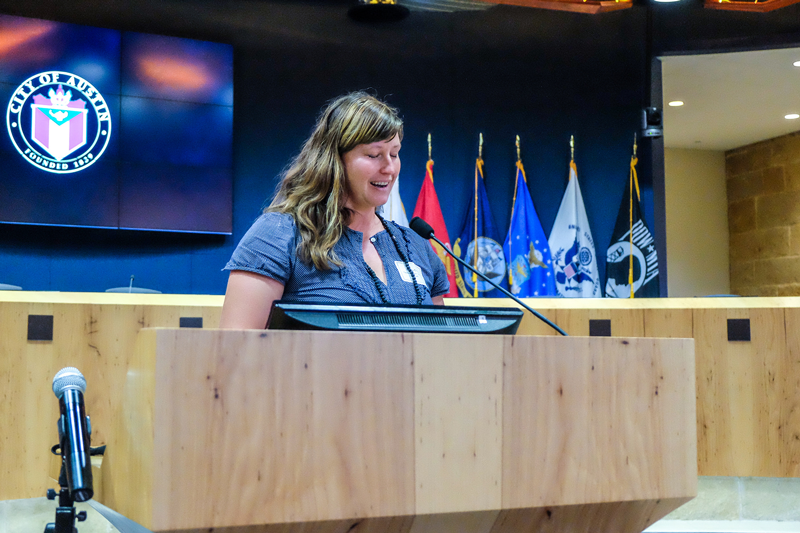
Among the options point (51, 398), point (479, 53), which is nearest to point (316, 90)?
point (479, 53)

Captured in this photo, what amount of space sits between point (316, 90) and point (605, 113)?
1.99 metres

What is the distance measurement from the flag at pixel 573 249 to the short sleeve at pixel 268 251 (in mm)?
3534

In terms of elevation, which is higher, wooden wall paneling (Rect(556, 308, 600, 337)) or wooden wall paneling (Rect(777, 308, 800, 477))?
wooden wall paneling (Rect(556, 308, 600, 337))

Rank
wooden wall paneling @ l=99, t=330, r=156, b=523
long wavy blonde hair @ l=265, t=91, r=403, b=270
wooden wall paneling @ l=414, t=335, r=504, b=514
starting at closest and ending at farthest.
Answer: wooden wall paneling @ l=99, t=330, r=156, b=523 → wooden wall paneling @ l=414, t=335, r=504, b=514 → long wavy blonde hair @ l=265, t=91, r=403, b=270

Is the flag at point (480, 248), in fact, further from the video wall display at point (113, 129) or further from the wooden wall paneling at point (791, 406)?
the wooden wall paneling at point (791, 406)

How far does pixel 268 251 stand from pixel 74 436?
0.43 m

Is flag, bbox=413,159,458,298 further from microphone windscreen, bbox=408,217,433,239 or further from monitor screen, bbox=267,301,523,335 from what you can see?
monitor screen, bbox=267,301,523,335

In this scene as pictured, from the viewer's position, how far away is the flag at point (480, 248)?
469 cm

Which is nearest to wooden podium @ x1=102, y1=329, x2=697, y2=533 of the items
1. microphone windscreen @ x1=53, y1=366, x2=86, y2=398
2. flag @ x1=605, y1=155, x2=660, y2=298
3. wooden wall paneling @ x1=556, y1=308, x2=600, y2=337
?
microphone windscreen @ x1=53, y1=366, x2=86, y2=398

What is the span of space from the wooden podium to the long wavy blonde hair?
20.5 inches

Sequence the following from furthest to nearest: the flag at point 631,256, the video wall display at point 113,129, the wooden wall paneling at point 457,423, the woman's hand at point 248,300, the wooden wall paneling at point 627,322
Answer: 1. the flag at point 631,256
2. the video wall display at point 113,129
3. the wooden wall paneling at point 627,322
4. the woman's hand at point 248,300
5. the wooden wall paneling at point 457,423

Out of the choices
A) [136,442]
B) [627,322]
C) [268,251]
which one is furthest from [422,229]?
[627,322]

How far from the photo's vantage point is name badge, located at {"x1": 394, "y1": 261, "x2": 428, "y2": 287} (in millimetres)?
1396

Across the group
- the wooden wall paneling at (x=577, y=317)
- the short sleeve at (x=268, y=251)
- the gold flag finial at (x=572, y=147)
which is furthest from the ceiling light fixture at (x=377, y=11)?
the short sleeve at (x=268, y=251)
